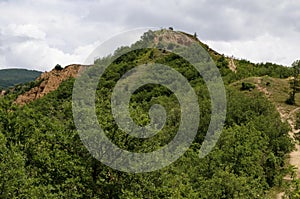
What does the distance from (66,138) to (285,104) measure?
→ 68.2 meters

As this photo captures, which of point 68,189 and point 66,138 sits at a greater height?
point 66,138

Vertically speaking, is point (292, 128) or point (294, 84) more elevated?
point (294, 84)

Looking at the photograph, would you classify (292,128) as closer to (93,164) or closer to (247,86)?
(247,86)

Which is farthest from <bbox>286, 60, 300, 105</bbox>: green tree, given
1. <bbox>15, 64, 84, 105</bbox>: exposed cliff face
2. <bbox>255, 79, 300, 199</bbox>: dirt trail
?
<bbox>15, 64, 84, 105</bbox>: exposed cliff face

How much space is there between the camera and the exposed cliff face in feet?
442

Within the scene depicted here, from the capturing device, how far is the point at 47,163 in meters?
22.6

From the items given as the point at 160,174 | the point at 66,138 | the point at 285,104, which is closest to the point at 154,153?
the point at 160,174

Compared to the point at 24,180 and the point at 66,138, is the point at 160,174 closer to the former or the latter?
the point at 66,138

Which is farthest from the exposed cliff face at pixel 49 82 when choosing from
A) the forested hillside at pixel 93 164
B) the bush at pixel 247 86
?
the forested hillside at pixel 93 164

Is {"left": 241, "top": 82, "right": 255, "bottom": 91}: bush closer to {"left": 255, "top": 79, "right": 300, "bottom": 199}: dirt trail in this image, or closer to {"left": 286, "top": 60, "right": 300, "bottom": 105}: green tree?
{"left": 255, "top": 79, "right": 300, "bottom": 199}: dirt trail

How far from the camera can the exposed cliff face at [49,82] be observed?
13462 cm

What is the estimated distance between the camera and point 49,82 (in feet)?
458

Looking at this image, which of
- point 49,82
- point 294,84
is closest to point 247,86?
point 294,84

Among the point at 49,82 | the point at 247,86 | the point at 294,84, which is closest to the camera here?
the point at 294,84
